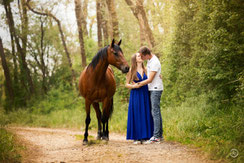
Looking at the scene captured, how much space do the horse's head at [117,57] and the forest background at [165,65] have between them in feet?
7.11

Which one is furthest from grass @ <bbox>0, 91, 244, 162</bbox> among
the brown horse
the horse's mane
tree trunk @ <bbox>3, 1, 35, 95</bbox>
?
tree trunk @ <bbox>3, 1, 35, 95</bbox>

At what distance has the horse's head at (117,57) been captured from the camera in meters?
6.26

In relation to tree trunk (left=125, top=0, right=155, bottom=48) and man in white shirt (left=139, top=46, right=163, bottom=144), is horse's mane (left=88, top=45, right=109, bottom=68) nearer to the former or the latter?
man in white shirt (left=139, top=46, right=163, bottom=144)

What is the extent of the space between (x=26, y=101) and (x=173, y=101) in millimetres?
12898

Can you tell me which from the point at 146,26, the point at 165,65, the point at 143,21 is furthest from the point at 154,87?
the point at 143,21

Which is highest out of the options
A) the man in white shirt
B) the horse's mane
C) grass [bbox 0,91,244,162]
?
the horse's mane

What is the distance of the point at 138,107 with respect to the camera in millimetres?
6809

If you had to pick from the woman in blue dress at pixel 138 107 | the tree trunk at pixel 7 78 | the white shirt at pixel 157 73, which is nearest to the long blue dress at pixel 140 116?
the woman in blue dress at pixel 138 107

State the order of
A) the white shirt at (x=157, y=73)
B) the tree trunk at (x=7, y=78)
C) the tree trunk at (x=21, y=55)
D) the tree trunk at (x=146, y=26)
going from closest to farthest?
the white shirt at (x=157, y=73) → the tree trunk at (x=146, y=26) → the tree trunk at (x=7, y=78) → the tree trunk at (x=21, y=55)

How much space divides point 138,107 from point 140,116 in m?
0.23

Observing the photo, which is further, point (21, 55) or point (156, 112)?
point (21, 55)

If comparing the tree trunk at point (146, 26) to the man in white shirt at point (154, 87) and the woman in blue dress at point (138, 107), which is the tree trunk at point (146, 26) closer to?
the woman in blue dress at point (138, 107)

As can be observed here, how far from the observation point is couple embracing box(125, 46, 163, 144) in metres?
6.38

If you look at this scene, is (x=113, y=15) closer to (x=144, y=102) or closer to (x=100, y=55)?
(x=100, y=55)
